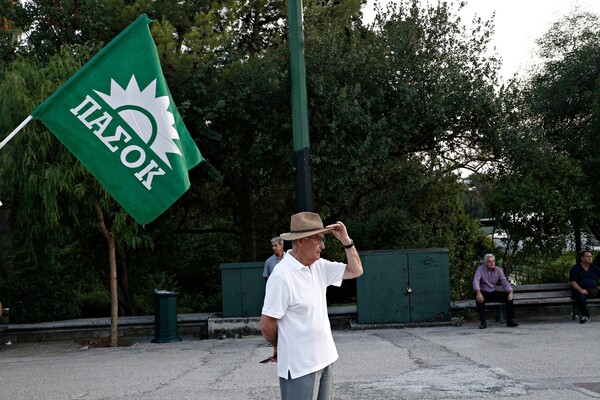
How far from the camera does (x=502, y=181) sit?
18.1m

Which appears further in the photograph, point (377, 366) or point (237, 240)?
point (237, 240)

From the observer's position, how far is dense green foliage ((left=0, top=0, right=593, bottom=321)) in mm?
15242

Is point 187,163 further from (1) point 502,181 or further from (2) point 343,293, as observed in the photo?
(2) point 343,293

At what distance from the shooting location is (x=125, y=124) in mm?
8797

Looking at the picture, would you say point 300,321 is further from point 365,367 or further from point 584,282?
point 584,282

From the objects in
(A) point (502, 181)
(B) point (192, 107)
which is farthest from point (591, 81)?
(B) point (192, 107)

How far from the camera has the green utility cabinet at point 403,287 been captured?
15.5 meters

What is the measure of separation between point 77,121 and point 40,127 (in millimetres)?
6033

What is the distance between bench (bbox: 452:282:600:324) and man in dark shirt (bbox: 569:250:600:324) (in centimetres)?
35

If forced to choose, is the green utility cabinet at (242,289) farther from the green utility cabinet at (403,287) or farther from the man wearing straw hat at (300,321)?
the man wearing straw hat at (300,321)

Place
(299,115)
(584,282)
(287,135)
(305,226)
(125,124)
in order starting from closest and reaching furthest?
(305,226)
(125,124)
(299,115)
(584,282)
(287,135)

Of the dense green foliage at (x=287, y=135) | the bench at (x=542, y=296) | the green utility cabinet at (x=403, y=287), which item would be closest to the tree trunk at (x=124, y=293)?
the dense green foliage at (x=287, y=135)

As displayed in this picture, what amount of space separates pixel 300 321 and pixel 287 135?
12353mm

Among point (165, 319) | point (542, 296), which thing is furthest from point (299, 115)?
point (542, 296)
